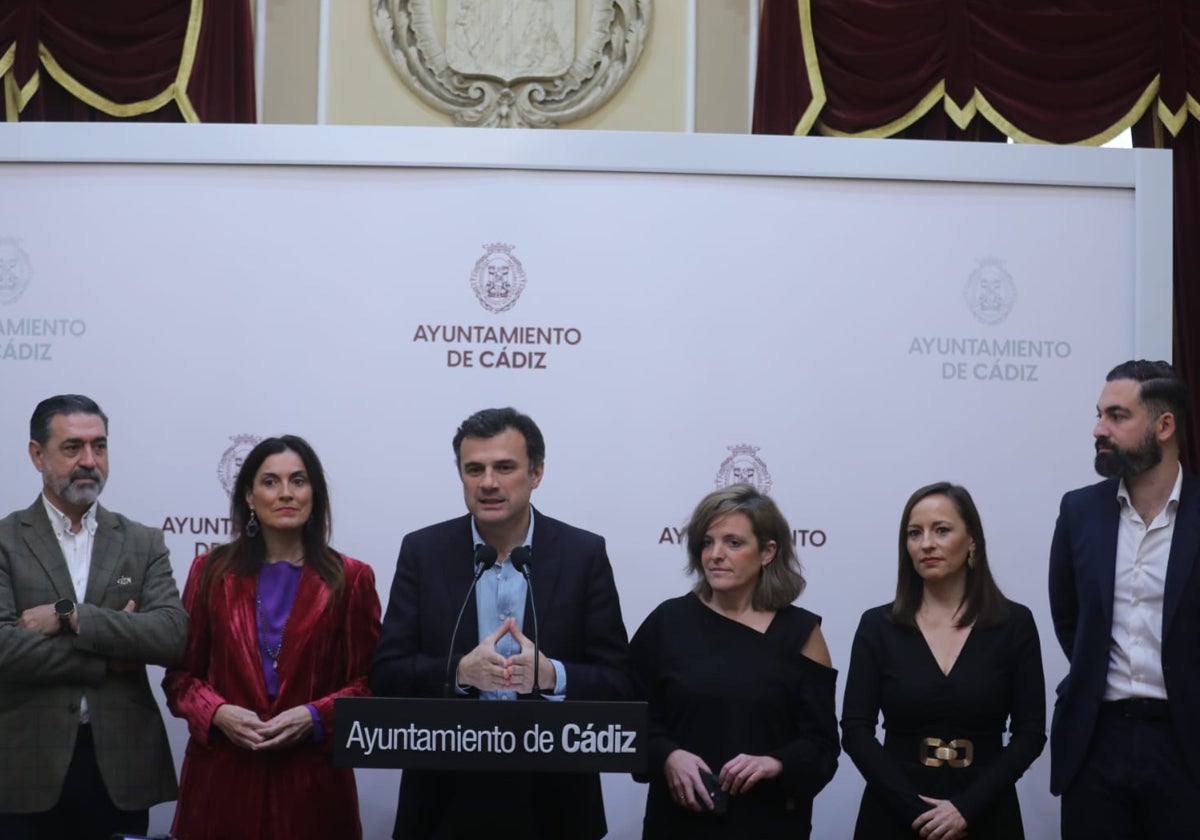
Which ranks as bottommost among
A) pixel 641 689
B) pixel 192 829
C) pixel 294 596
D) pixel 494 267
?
pixel 192 829

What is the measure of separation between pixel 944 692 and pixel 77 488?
2.26m

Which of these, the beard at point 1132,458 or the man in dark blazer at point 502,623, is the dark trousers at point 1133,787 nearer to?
the beard at point 1132,458

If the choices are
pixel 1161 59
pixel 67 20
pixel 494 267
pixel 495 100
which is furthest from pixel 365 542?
pixel 1161 59

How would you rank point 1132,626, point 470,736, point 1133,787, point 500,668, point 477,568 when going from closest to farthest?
point 470,736 → point 500,668 → point 477,568 → point 1133,787 → point 1132,626

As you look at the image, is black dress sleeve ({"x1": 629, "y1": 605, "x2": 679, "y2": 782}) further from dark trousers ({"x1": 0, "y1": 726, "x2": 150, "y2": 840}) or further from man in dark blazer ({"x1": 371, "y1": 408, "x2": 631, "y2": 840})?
dark trousers ({"x1": 0, "y1": 726, "x2": 150, "y2": 840})

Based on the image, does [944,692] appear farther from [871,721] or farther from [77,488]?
[77,488]

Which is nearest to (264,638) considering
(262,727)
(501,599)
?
(262,727)

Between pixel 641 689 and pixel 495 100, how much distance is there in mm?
3206

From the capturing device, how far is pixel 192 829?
325 centimetres

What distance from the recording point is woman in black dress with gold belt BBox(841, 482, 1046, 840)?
3.21 m

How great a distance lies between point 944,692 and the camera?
3234 millimetres

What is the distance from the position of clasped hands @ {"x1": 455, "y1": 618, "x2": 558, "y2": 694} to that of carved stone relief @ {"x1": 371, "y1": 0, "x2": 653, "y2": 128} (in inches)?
127

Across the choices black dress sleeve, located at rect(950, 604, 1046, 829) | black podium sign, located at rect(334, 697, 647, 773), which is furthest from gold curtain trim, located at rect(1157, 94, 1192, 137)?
black podium sign, located at rect(334, 697, 647, 773)

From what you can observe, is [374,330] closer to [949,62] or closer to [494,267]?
[494,267]
